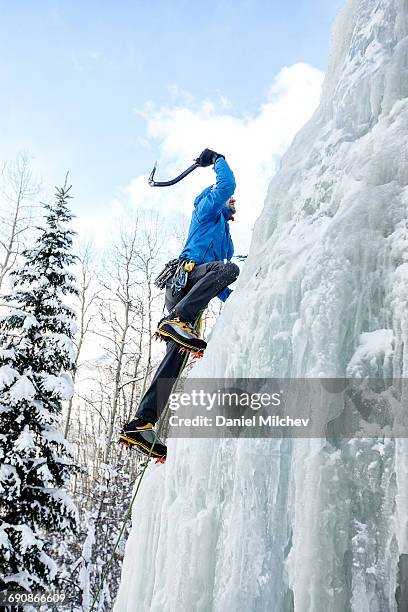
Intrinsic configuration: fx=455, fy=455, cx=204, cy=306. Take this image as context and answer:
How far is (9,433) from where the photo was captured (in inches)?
268

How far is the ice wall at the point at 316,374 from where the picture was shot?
176cm

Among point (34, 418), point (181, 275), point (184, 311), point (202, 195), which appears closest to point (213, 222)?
point (202, 195)

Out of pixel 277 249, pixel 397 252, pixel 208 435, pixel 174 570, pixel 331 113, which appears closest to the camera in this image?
pixel 397 252

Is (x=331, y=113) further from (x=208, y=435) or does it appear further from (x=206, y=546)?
(x=206, y=546)

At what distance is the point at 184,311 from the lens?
319cm

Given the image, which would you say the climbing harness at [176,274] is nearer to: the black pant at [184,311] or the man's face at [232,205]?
the black pant at [184,311]

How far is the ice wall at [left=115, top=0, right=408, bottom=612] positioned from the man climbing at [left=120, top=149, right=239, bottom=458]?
12.0 inches

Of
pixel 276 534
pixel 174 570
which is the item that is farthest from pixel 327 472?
pixel 174 570

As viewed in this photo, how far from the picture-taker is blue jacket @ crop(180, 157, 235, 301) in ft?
11.1

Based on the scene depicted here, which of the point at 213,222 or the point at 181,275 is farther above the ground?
the point at 213,222

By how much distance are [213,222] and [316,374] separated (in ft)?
6.00

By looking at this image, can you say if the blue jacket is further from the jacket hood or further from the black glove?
the black glove

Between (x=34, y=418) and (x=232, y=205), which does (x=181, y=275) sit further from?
(x=34, y=418)

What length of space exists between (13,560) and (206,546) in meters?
5.36
